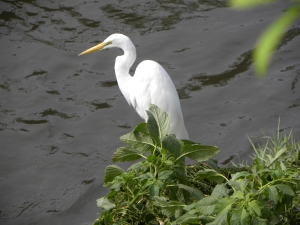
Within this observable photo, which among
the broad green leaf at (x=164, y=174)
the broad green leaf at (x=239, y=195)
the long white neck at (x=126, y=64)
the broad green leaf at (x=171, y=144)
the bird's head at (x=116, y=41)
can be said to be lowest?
the long white neck at (x=126, y=64)

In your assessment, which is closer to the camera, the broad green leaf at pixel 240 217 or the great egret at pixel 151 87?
the broad green leaf at pixel 240 217

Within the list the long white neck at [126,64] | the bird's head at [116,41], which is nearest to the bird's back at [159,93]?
the long white neck at [126,64]

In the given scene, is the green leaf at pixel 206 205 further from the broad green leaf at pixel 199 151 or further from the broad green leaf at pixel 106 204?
the broad green leaf at pixel 106 204

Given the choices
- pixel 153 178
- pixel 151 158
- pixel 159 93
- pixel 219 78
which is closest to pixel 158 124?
pixel 151 158

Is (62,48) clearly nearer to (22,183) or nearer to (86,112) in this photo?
(86,112)

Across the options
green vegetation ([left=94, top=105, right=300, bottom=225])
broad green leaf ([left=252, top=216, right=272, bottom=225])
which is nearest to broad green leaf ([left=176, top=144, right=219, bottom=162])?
green vegetation ([left=94, top=105, right=300, bottom=225])

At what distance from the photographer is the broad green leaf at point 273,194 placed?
1.84 meters

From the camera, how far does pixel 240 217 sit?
5.59 feet

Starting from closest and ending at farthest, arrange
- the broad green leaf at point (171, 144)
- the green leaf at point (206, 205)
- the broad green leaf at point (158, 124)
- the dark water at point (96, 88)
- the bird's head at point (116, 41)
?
the green leaf at point (206, 205) < the broad green leaf at point (171, 144) < the broad green leaf at point (158, 124) < the bird's head at point (116, 41) < the dark water at point (96, 88)

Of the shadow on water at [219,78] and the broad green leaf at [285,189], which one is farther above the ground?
the broad green leaf at [285,189]

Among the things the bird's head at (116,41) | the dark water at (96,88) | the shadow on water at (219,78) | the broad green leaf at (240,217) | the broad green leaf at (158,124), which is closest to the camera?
the broad green leaf at (240,217)

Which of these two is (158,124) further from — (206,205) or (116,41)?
(116,41)

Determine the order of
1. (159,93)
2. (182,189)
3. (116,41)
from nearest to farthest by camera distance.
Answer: (182,189)
(159,93)
(116,41)

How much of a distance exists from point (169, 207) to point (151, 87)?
104 inches
